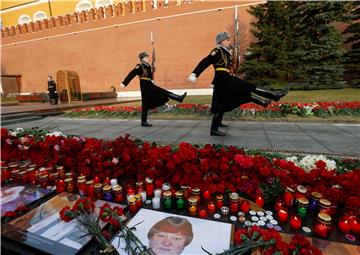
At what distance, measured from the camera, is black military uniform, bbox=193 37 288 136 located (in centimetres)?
349

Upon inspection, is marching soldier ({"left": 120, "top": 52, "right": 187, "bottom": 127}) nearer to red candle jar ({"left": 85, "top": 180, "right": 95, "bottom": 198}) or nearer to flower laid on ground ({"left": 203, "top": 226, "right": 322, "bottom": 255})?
red candle jar ({"left": 85, "top": 180, "right": 95, "bottom": 198})

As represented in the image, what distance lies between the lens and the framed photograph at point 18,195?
1.75 m

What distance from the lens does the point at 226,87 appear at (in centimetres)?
363

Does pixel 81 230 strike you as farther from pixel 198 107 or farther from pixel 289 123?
pixel 198 107

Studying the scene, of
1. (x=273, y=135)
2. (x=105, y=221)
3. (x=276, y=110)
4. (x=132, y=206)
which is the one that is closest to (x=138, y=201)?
(x=132, y=206)

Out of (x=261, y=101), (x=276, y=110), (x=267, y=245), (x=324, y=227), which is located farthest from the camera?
(x=276, y=110)

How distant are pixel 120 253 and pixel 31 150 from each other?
2.07 metres

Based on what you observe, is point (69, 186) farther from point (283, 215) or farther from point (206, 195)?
point (283, 215)

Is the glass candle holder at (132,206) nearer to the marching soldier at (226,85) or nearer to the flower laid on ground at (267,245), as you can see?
the flower laid on ground at (267,245)

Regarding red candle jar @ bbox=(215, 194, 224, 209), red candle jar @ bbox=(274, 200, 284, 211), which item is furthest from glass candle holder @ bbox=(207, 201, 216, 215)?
red candle jar @ bbox=(274, 200, 284, 211)

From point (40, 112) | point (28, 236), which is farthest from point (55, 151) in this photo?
point (40, 112)

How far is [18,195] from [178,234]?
1515 mm

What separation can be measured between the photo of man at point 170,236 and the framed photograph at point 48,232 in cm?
37

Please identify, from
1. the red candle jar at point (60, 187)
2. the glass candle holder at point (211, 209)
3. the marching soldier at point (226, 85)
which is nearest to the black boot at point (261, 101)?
the marching soldier at point (226, 85)
